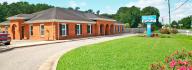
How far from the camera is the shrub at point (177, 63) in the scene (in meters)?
7.64

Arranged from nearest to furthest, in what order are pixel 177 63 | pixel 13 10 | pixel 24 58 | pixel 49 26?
pixel 177 63 < pixel 24 58 < pixel 49 26 < pixel 13 10

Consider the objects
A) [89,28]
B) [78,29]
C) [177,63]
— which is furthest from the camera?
[89,28]

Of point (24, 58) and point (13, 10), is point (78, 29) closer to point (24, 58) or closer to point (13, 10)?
point (24, 58)

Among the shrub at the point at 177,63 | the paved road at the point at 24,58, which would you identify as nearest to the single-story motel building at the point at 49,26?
the paved road at the point at 24,58

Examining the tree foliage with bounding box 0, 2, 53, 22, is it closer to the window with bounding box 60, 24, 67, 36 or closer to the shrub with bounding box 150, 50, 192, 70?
the window with bounding box 60, 24, 67, 36

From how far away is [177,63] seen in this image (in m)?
7.84

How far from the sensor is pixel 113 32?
61.5 meters

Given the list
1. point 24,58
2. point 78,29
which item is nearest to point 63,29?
point 78,29

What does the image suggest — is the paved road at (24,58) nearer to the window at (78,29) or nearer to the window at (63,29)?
the window at (63,29)

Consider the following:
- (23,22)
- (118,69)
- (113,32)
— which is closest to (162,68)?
(118,69)

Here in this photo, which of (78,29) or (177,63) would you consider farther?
(78,29)

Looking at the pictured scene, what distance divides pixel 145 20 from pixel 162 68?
3977 cm

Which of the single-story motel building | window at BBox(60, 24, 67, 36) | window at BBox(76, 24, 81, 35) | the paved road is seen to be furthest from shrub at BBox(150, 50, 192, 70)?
window at BBox(76, 24, 81, 35)

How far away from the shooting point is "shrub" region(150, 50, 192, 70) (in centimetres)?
764
